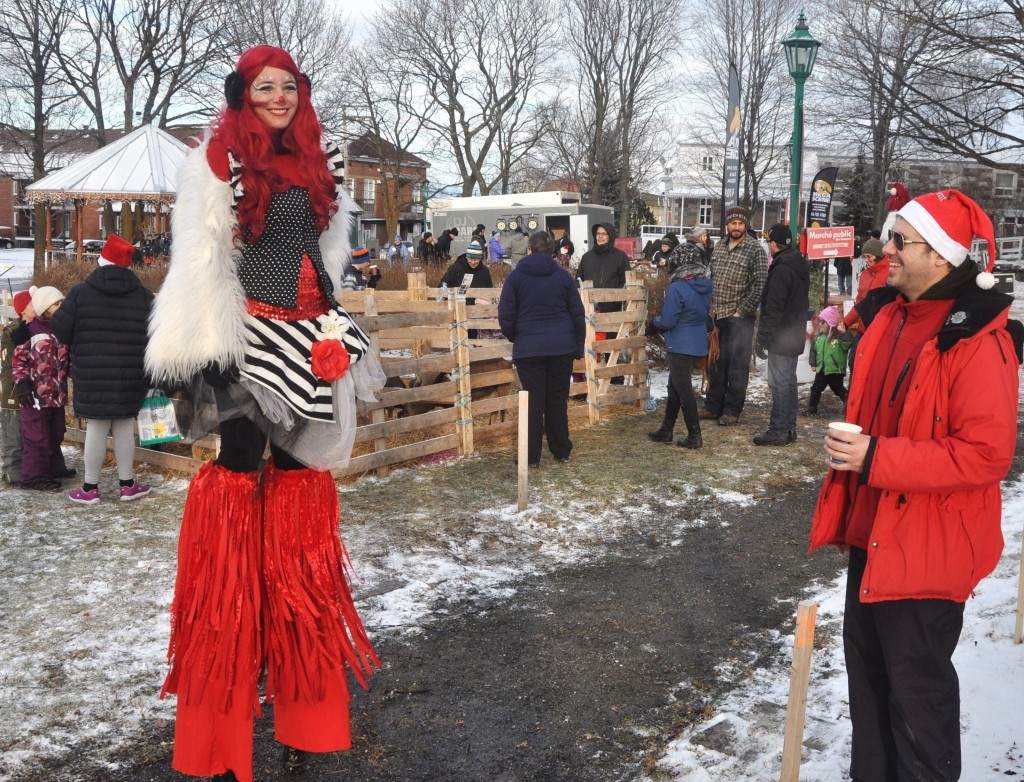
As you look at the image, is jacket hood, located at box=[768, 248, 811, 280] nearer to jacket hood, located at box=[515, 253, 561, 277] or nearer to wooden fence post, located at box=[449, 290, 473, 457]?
jacket hood, located at box=[515, 253, 561, 277]

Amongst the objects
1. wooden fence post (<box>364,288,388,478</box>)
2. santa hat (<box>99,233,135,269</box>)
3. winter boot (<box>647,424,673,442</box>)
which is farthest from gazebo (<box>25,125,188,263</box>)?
winter boot (<box>647,424,673,442</box>)

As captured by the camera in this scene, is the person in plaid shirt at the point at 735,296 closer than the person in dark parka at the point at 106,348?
No

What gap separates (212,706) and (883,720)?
2.04 metres

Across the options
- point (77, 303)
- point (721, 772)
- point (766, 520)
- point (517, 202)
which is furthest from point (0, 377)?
point (517, 202)

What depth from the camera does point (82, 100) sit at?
30.0m

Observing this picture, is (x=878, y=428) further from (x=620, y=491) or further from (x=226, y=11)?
(x=226, y=11)

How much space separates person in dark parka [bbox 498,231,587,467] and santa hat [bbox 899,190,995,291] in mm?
5249

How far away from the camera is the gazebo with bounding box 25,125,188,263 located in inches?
697

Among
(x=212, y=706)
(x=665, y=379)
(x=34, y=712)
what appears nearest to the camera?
(x=212, y=706)

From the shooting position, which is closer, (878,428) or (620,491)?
(878,428)

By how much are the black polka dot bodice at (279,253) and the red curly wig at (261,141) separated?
0.04 metres

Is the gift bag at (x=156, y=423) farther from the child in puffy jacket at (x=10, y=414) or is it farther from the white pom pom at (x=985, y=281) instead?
the white pom pom at (x=985, y=281)

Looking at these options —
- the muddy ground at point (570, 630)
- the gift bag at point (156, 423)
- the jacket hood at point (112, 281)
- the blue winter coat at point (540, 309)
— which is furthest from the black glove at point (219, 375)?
the blue winter coat at point (540, 309)

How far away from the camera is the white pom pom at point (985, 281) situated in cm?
241
